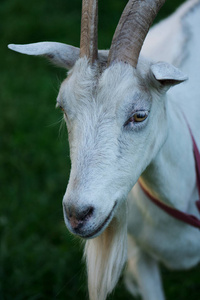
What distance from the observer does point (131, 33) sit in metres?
2.36

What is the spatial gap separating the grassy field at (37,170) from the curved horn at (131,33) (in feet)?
Answer: 2.13

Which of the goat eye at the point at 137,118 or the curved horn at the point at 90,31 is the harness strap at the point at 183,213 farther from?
the curved horn at the point at 90,31

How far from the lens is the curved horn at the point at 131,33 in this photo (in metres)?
2.36

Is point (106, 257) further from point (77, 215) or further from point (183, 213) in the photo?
point (77, 215)

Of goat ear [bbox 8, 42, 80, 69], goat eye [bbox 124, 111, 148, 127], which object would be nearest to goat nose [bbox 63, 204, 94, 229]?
goat eye [bbox 124, 111, 148, 127]

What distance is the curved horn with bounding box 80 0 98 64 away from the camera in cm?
241

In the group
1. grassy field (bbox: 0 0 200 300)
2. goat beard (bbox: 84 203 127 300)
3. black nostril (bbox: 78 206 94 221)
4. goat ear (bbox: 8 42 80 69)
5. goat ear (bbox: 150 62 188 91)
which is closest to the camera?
black nostril (bbox: 78 206 94 221)

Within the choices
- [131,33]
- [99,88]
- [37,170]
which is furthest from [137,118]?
[37,170]

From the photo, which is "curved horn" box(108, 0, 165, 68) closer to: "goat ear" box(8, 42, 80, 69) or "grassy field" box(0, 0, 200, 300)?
"goat ear" box(8, 42, 80, 69)

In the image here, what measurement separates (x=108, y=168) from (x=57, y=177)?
2.77m

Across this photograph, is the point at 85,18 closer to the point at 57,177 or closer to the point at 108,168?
the point at 108,168

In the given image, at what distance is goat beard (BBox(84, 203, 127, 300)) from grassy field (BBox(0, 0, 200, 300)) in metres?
0.16

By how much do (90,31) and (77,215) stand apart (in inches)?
35.0

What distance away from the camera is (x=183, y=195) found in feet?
9.43
